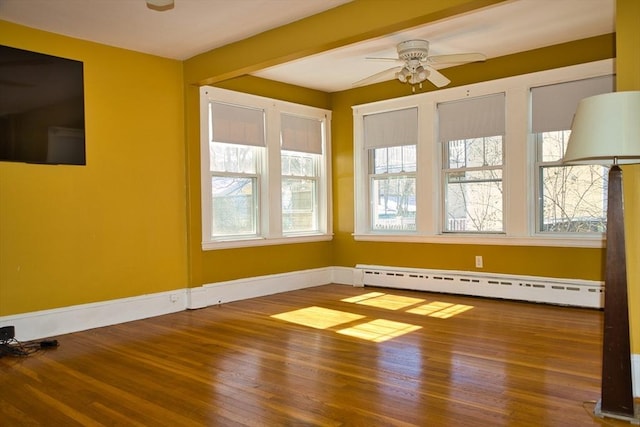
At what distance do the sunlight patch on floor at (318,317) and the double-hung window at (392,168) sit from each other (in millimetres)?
1918

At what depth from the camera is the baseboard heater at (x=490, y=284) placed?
519 centimetres

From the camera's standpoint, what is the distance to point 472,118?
233 inches

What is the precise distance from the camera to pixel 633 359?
2883 millimetres

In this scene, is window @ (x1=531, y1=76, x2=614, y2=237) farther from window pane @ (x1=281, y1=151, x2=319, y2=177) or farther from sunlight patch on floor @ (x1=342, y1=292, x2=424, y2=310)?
window pane @ (x1=281, y1=151, x2=319, y2=177)

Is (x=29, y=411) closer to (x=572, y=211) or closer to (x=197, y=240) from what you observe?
(x=197, y=240)

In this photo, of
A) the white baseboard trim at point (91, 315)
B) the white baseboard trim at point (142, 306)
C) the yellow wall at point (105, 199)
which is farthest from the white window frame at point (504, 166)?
the white baseboard trim at point (91, 315)

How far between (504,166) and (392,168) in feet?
5.01

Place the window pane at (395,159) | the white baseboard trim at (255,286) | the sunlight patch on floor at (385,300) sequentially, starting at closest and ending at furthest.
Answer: the sunlight patch on floor at (385,300) → the white baseboard trim at (255,286) → the window pane at (395,159)

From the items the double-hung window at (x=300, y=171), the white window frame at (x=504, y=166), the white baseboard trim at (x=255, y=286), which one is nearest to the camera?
the white window frame at (x=504, y=166)

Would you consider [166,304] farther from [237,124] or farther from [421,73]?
[421,73]

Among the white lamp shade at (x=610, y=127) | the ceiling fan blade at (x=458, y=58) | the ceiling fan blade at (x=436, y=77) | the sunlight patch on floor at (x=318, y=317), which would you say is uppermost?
the ceiling fan blade at (x=458, y=58)

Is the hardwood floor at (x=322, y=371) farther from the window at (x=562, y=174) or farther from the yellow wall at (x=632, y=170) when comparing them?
the window at (x=562, y=174)

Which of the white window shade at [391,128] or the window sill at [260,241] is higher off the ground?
the white window shade at [391,128]

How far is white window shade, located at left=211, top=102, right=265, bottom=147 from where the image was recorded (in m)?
5.82
